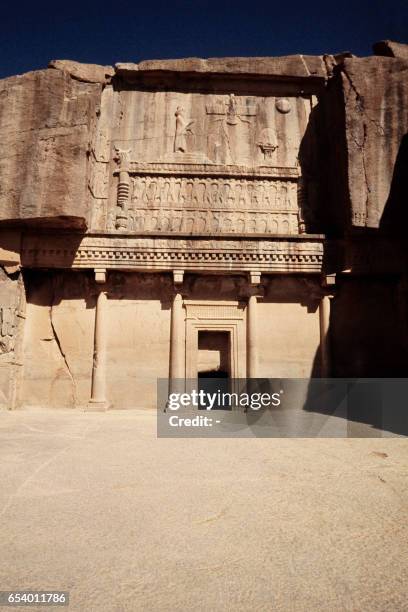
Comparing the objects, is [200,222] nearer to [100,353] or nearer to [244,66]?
[100,353]

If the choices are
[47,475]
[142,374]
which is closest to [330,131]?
[142,374]

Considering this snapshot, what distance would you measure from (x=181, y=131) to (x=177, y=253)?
11.5ft

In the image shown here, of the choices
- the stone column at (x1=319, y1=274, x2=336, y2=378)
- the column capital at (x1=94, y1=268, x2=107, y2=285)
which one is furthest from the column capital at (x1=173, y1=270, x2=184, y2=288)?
the stone column at (x1=319, y1=274, x2=336, y2=378)

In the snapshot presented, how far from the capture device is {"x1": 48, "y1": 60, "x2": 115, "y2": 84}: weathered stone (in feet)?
34.1

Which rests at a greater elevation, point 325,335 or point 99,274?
point 99,274

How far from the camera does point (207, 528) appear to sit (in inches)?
95.8

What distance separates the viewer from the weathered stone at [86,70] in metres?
10.4

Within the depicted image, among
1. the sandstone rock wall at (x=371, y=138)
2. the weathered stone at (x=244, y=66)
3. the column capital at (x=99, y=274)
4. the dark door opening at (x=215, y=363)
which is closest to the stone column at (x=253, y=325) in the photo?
the dark door opening at (x=215, y=363)

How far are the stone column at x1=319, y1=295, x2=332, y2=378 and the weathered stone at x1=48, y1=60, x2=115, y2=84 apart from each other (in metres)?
7.79

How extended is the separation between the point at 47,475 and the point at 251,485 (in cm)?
166

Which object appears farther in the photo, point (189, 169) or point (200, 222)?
point (189, 169)

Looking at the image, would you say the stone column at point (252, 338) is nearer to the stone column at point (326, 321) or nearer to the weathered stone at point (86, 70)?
the stone column at point (326, 321)

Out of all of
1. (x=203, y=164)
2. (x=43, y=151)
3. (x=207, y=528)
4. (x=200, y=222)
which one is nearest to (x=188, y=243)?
(x=200, y=222)

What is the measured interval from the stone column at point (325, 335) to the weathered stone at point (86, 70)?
25.6ft
